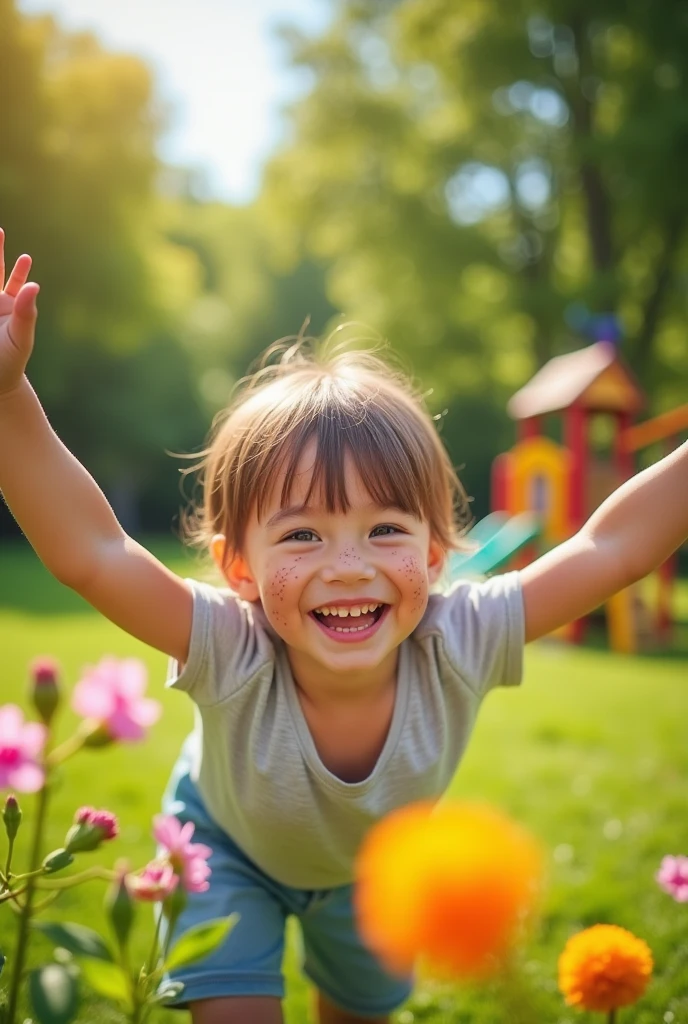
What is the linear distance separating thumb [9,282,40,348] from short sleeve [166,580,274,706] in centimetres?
57

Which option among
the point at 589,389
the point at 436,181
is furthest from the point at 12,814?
the point at 436,181

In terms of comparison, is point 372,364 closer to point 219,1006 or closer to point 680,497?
point 680,497

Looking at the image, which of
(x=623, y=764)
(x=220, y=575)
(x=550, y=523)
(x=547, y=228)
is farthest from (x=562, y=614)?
(x=547, y=228)

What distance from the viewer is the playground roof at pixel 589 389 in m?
8.88

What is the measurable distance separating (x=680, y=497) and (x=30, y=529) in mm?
1109

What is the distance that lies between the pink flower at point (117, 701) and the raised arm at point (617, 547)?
109 cm

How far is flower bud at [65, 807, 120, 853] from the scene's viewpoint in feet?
2.77

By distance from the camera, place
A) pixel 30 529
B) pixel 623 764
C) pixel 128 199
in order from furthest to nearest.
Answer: pixel 128 199, pixel 623 764, pixel 30 529

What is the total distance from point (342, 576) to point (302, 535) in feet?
0.45

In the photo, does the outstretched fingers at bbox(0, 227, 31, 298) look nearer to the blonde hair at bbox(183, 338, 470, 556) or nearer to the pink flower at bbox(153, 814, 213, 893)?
the blonde hair at bbox(183, 338, 470, 556)

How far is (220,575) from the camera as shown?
1978 millimetres

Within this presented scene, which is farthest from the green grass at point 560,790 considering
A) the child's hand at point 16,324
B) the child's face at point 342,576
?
the child's hand at point 16,324

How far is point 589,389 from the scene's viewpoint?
29.1 ft

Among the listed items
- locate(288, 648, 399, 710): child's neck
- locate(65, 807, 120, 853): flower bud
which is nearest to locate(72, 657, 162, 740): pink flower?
locate(65, 807, 120, 853): flower bud
